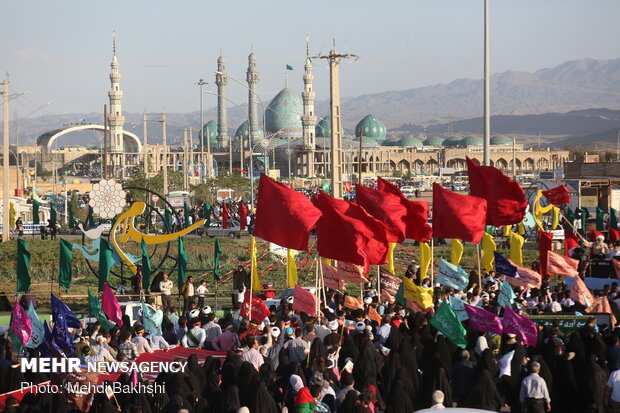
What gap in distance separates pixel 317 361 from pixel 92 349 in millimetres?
2444

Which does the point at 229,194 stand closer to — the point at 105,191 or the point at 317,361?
the point at 105,191

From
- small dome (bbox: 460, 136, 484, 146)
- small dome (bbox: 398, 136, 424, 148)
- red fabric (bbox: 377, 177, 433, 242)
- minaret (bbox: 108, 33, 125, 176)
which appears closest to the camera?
red fabric (bbox: 377, 177, 433, 242)

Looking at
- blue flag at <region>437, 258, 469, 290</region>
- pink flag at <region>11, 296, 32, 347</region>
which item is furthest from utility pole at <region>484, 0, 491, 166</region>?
pink flag at <region>11, 296, 32, 347</region>

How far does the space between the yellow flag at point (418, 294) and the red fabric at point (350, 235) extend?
16.8 inches

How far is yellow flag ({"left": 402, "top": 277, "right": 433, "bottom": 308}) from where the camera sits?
13688 millimetres

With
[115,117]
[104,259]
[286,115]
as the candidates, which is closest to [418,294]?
[104,259]

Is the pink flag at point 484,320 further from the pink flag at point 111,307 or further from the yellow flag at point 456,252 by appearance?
the yellow flag at point 456,252

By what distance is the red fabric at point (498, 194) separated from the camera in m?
16.0

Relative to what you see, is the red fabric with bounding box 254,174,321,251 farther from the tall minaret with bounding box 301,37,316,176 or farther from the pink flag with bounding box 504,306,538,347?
the tall minaret with bounding box 301,37,316,176

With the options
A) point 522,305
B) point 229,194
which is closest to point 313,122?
point 229,194

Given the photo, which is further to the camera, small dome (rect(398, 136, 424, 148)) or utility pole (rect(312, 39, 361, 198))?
small dome (rect(398, 136, 424, 148))

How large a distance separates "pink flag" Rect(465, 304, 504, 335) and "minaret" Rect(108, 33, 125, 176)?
83928mm

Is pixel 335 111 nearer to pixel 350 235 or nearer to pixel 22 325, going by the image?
pixel 350 235

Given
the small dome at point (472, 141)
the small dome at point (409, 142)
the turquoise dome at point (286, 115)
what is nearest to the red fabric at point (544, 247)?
the turquoise dome at point (286, 115)
